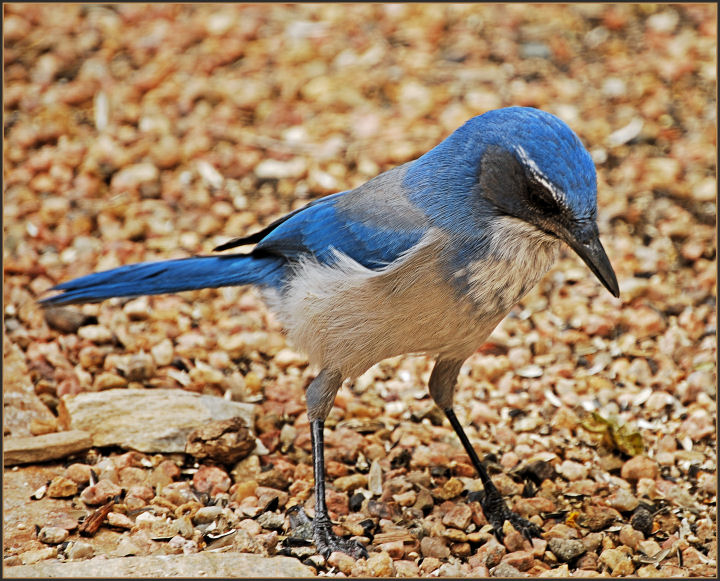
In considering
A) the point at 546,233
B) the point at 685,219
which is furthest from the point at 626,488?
the point at 685,219

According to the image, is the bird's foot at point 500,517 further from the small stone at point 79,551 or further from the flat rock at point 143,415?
the small stone at point 79,551

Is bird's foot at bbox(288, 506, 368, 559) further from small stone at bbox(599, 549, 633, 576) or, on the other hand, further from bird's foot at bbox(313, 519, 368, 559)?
small stone at bbox(599, 549, 633, 576)

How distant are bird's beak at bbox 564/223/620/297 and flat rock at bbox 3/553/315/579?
5.62 ft

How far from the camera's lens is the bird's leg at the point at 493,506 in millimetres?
4438

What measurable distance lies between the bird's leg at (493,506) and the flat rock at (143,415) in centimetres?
111

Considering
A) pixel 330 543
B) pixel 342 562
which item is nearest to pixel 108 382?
pixel 330 543

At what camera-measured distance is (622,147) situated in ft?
23.4

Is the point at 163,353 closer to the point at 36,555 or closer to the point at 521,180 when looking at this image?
the point at 36,555

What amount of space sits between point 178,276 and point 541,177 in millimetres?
1954

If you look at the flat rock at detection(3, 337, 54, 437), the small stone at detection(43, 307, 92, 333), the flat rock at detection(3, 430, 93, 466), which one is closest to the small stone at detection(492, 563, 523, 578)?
the flat rock at detection(3, 430, 93, 466)

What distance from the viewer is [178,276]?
4.79 metres

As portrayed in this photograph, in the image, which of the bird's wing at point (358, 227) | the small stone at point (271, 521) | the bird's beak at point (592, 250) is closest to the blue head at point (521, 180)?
the bird's beak at point (592, 250)

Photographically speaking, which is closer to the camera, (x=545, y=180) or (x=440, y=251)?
(x=545, y=180)

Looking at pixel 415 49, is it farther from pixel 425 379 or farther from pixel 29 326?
pixel 29 326
